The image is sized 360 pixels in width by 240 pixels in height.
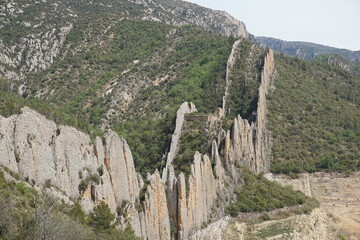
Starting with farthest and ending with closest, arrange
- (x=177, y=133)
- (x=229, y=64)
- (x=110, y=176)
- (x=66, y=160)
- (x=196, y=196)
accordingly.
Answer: (x=229, y=64) < (x=177, y=133) < (x=196, y=196) < (x=110, y=176) < (x=66, y=160)

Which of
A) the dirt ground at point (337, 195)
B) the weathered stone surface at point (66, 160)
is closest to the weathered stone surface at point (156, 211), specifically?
the weathered stone surface at point (66, 160)

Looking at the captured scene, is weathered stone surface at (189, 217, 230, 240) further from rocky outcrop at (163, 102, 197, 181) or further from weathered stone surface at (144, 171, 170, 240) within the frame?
rocky outcrop at (163, 102, 197, 181)

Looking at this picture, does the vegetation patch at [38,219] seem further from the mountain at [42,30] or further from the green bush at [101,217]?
the mountain at [42,30]

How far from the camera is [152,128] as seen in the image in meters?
73.1

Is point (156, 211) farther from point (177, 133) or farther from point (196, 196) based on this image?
point (177, 133)

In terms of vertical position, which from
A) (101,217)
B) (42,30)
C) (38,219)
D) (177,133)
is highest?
(42,30)

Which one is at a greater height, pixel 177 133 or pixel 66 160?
pixel 66 160

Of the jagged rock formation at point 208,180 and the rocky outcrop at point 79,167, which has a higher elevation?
the rocky outcrop at point 79,167

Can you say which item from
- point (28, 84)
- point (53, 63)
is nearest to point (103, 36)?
point (53, 63)

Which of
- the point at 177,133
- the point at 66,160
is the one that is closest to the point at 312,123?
the point at 177,133

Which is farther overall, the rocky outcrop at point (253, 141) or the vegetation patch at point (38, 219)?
the rocky outcrop at point (253, 141)

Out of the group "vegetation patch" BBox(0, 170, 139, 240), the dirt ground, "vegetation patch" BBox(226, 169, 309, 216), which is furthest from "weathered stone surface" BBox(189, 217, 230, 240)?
the dirt ground

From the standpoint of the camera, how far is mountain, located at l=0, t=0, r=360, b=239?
2888cm

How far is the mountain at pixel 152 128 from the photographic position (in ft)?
94.7
